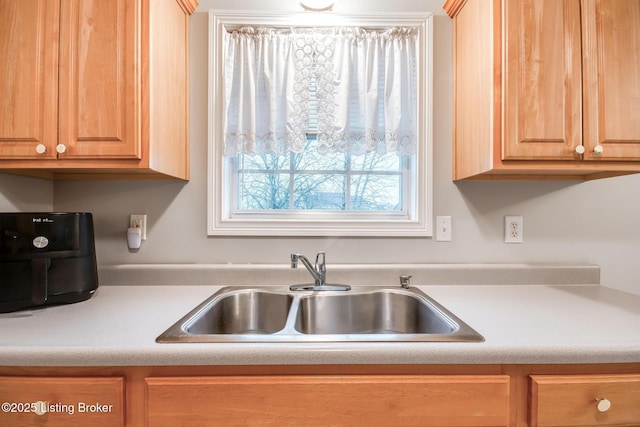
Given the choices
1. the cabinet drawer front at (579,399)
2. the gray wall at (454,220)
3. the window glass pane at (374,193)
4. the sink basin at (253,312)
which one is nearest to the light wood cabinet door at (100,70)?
the gray wall at (454,220)

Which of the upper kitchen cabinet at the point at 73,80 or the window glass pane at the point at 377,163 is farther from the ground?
the upper kitchen cabinet at the point at 73,80

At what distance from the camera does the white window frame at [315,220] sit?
1543mm

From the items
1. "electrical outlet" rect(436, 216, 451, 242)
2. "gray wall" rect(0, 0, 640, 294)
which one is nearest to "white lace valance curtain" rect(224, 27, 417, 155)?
"gray wall" rect(0, 0, 640, 294)

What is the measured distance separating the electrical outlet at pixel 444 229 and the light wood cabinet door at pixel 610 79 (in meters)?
0.57

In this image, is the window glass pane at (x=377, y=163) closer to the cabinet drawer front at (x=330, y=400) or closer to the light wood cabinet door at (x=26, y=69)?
the cabinet drawer front at (x=330, y=400)

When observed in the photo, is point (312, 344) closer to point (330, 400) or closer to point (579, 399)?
point (330, 400)

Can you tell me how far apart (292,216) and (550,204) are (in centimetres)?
124

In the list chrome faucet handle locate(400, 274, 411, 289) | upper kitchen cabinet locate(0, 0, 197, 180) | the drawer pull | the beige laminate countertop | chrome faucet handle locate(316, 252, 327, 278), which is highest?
upper kitchen cabinet locate(0, 0, 197, 180)

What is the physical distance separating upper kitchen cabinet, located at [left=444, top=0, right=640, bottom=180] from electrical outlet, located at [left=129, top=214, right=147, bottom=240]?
152 cm

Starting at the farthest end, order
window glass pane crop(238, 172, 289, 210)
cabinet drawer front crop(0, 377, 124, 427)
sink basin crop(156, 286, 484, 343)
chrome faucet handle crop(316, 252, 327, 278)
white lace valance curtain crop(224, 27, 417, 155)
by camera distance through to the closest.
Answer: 1. window glass pane crop(238, 172, 289, 210)
2. white lace valance curtain crop(224, 27, 417, 155)
3. chrome faucet handle crop(316, 252, 327, 278)
4. sink basin crop(156, 286, 484, 343)
5. cabinet drawer front crop(0, 377, 124, 427)

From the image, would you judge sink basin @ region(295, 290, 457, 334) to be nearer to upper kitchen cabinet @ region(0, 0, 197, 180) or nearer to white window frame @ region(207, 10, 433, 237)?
white window frame @ region(207, 10, 433, 237)

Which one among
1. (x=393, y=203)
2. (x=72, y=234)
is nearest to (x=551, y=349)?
(x=393, y=203)

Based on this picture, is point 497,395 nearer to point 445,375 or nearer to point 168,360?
point 445,375

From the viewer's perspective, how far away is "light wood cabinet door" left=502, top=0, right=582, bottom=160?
1.20 metres
